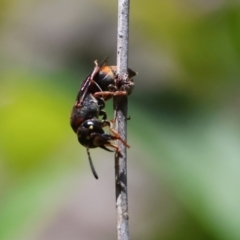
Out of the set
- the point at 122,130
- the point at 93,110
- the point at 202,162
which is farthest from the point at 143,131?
the point at 122,130

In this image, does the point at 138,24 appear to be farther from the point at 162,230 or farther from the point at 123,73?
the point at 123,73

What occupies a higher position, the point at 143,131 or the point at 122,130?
the point at 122,130

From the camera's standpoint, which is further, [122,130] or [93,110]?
[93,110]

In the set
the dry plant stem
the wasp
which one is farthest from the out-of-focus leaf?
the dry plant stem

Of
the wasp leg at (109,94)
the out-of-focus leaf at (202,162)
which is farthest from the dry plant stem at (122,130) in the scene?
the out-of-focus leaf at (202,162)

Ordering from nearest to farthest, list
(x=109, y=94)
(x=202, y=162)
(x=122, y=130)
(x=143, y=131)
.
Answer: (x=122, y=130), (x=109, y=94), (x=202, y=162), (x=143, y=131)

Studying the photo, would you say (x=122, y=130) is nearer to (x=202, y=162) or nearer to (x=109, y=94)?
(x=109, y=94)

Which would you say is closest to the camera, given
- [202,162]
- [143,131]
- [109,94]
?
[109,94]
